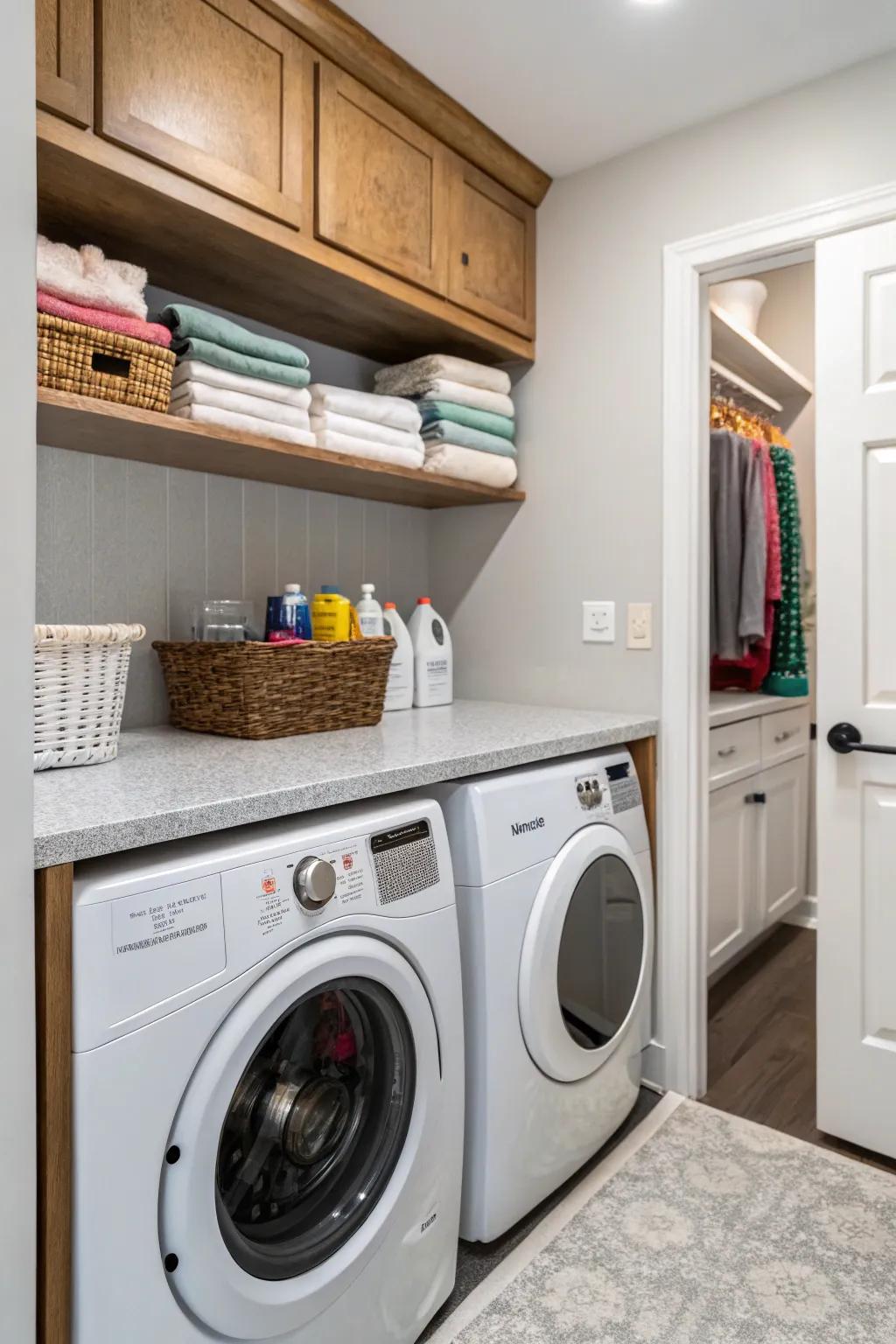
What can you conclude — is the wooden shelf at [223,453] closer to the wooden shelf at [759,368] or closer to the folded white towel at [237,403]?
the folded white towel at [237,403]

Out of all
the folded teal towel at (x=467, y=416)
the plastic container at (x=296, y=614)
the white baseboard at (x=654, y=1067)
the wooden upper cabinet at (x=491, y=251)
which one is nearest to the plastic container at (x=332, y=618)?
the plastic container at (x=296, y=614)

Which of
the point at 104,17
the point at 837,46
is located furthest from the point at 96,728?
the point at 837,46

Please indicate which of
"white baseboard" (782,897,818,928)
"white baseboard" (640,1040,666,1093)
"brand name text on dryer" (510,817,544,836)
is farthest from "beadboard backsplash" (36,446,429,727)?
"white baseboard" (782,897,818,928)

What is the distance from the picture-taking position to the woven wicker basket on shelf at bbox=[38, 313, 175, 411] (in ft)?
4.42

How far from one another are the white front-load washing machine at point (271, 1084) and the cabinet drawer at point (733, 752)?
4.47ft

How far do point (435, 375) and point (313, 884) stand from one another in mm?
1438

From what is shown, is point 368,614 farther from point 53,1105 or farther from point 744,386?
point 744,386

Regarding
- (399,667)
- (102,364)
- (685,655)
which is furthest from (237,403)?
(685,655)

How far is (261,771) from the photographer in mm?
1313

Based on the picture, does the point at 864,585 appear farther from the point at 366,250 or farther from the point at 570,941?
the point at 366,250

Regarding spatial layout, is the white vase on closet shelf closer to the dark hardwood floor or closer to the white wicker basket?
the dark hardwood floor

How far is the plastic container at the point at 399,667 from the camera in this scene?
2170 mm

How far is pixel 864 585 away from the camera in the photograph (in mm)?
1838

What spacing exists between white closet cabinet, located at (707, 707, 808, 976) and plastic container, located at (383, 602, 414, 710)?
0.93 metres
